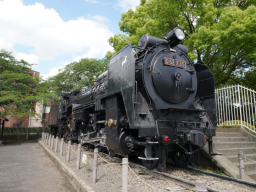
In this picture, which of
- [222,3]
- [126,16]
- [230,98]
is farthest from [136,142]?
[126,16]

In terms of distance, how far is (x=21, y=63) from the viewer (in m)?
17.9

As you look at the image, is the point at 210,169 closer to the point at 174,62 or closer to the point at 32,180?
the point at 174,62

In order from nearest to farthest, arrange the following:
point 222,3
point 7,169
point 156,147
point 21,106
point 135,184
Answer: point 135,184, point 156,147, point 7,169, point 222,3, point 21,106

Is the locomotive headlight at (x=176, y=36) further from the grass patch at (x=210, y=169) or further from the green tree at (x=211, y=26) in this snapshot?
the green tree at (x=211, y=26)

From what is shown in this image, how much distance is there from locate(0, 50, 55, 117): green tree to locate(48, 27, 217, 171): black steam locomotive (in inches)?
426

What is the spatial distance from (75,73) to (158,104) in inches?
876

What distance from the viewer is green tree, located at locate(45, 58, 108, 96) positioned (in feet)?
82.2

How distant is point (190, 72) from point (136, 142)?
8.29 ft

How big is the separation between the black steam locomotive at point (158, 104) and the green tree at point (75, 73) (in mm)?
19995

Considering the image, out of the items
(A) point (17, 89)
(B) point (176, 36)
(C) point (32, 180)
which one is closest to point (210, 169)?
(B) point (176, 36)

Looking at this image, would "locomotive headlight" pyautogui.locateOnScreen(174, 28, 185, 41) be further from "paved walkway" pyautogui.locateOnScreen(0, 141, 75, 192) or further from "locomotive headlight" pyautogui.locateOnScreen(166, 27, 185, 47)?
"paved walkway" pyautogui.locateOnScreen(0, 141, 75, 192)

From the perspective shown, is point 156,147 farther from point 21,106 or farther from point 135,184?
point 21,106

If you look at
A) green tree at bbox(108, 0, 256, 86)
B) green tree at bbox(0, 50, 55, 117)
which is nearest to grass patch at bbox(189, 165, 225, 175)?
green tree at bbox(108, 0, 256, 86)

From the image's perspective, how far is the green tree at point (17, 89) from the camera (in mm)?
13688
